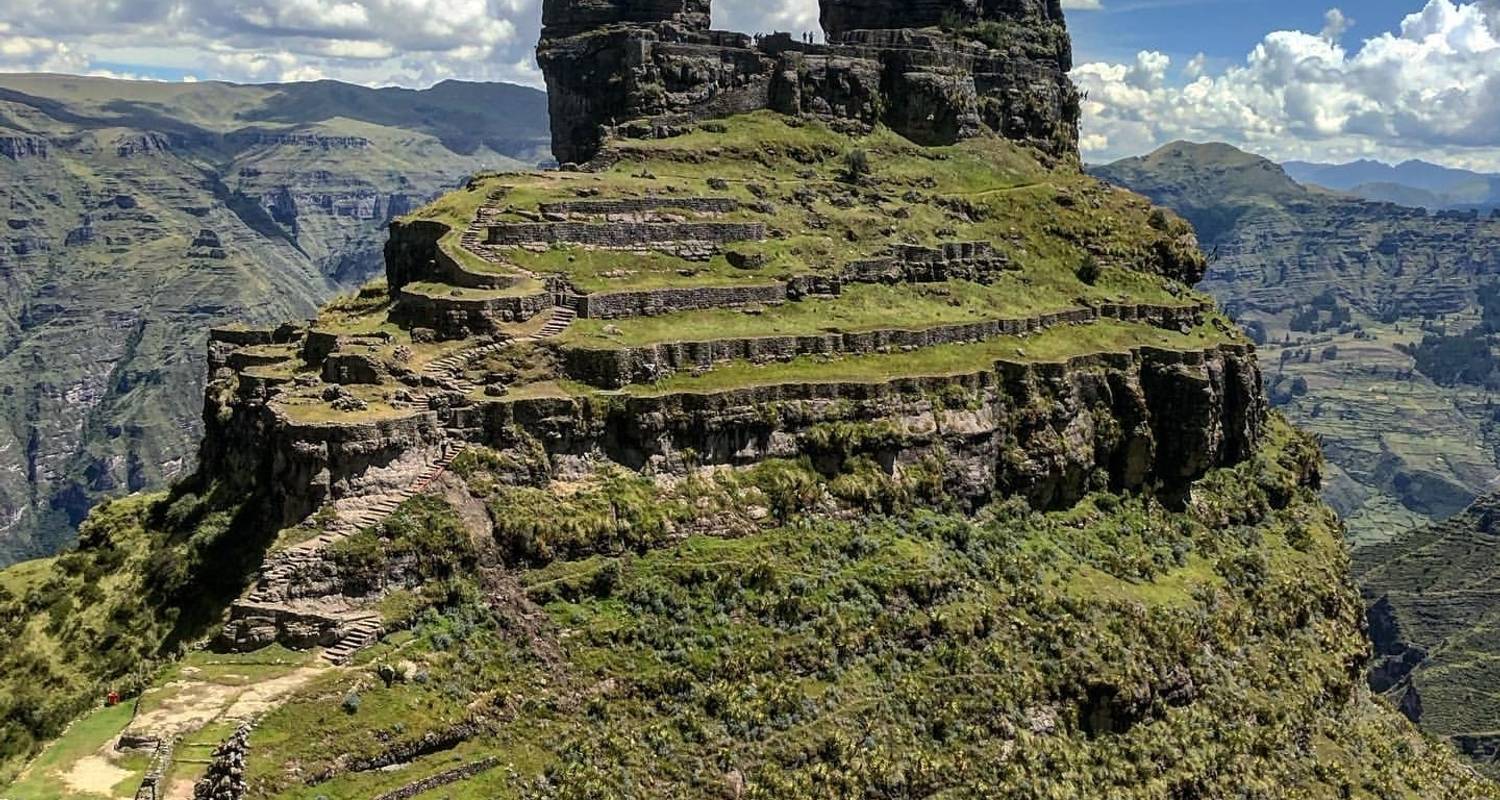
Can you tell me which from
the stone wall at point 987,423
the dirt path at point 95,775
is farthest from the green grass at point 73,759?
the stone wall at point 987,423

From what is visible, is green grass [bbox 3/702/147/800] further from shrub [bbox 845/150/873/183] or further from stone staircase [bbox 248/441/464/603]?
shrub [bbox 845/150/873/183]

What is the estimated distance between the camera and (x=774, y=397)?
54.9m

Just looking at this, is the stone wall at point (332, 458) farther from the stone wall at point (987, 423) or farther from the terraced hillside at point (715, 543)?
the stone wall at point (987, 423)

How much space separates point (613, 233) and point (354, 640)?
3013 centimetres

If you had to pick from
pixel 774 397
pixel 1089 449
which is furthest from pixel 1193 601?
pixel 774 397

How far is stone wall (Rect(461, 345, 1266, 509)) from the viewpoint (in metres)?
51.0

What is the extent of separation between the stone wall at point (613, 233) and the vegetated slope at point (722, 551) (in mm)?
304

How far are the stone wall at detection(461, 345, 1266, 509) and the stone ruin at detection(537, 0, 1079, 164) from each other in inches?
1297

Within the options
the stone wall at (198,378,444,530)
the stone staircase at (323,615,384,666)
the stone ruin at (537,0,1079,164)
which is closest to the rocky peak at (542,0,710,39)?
the stone ruin at (537,0,1079,164)

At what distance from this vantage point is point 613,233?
213 feet

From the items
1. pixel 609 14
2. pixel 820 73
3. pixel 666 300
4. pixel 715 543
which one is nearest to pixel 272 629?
pixel 715 543

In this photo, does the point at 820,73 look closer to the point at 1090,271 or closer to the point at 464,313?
the point at 1090,271

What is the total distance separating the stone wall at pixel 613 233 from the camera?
6259 cm

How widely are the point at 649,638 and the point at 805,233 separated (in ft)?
119
